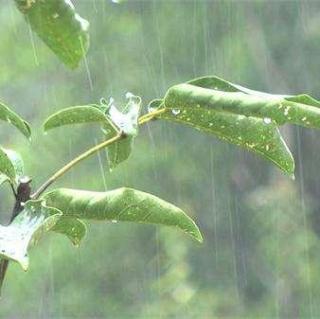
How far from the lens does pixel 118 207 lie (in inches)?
23.1

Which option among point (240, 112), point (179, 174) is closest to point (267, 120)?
point (240, 112)

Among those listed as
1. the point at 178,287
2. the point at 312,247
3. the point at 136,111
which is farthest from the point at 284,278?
the point at 136,111

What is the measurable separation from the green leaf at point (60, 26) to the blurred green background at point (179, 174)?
358 cm

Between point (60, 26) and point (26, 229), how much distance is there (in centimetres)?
11

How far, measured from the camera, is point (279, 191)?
458 centimetres

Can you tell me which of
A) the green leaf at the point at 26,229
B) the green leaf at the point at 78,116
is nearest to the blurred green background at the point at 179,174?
the green leaf at the point at 78,116

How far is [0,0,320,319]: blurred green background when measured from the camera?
13.8 feet

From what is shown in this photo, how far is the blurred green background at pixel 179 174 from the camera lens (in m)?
4.19

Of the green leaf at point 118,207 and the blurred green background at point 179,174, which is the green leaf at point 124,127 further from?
the blurred green background at point 179,174

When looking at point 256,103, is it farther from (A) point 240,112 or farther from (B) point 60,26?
(B) point 60,26

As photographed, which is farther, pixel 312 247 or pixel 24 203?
pixel 312 247

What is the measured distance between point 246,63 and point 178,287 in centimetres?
112

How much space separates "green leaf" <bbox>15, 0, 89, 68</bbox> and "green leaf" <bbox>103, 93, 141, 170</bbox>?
12 cm

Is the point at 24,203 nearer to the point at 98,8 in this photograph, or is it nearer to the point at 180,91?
the point at 180,91
